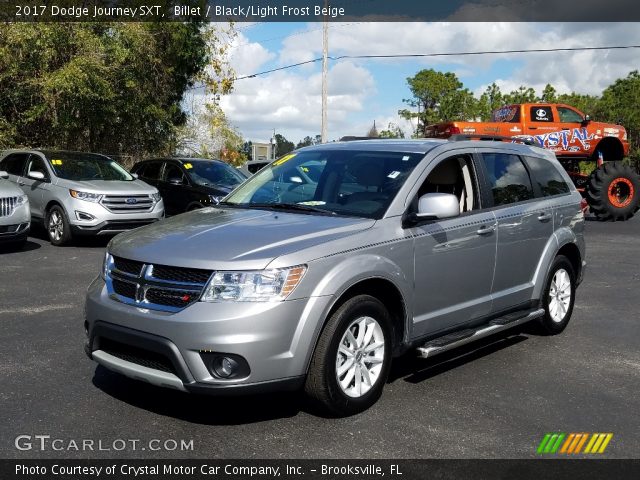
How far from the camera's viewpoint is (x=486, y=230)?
548cm

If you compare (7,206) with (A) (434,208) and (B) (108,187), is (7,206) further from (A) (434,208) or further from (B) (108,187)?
(A) (434,208)

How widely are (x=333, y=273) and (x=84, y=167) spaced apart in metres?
10.1

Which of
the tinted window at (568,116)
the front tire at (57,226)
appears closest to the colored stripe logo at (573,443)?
the front tire at (57,226)

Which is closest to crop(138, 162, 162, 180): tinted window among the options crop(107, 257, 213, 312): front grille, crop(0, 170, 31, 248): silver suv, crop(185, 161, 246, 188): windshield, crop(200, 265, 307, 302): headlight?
crop(185, 161, 246, 188): windshield

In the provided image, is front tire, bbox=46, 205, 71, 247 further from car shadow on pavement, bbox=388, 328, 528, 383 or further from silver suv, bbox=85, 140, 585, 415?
car shadow on pavement, bbox=388, 328, 528, 383

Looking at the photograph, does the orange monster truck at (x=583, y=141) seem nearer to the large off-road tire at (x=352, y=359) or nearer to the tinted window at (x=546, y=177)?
the tinted window at (x=546, y=177)

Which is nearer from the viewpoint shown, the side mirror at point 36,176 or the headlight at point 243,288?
the headlight at point 243,288

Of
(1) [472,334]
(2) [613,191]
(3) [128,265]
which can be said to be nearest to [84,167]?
(3) [128,265]

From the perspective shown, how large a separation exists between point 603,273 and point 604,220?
28.5 ft

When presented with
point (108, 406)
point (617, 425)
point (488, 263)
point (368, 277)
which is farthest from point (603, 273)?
point (108, 406)

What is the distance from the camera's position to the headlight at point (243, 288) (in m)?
3.98

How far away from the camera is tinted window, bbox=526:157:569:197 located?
6449mm

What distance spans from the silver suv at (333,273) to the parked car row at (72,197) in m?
6.85

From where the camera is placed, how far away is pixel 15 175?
13539 mm
